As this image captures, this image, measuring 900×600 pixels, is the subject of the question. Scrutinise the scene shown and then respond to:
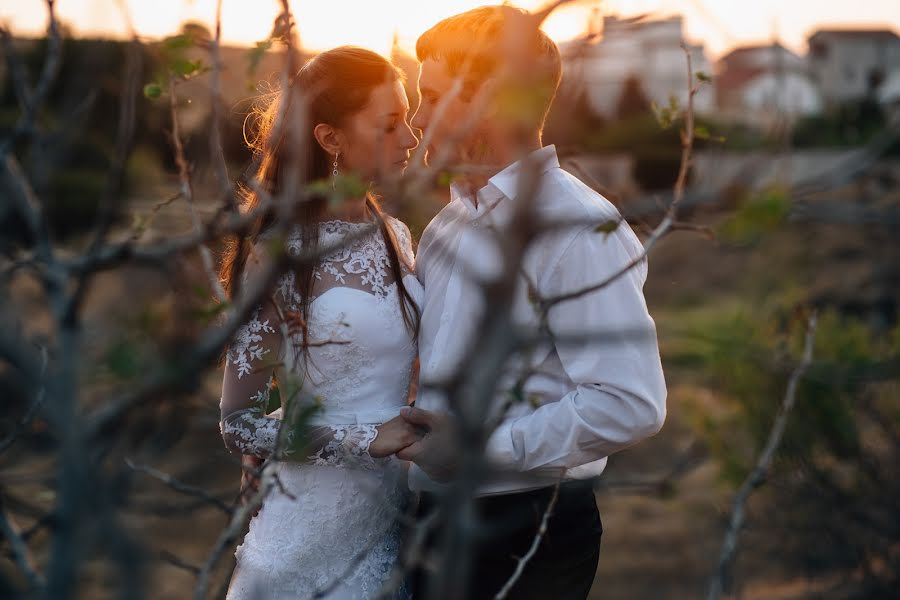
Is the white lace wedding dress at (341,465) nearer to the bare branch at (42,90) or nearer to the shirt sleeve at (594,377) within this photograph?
the shirt sleeve at (594,377)

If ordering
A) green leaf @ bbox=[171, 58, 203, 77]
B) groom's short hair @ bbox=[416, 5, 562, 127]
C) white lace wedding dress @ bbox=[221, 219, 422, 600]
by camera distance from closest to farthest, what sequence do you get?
green leaf @ bbox=[171, 58, 203, 77] → groom's short hair @ bbox=[416, 5, 562, 127] → white lace wedding dress @ bbox=[221, 219, 422, 600]

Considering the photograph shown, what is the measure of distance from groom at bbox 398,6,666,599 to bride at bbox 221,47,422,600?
134mm

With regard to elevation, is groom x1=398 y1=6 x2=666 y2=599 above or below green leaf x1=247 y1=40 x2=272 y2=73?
below

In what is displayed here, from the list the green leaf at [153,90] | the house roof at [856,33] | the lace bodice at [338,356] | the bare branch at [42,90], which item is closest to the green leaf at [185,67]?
the green leaf at [153,90]

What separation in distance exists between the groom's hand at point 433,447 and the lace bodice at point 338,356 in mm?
236

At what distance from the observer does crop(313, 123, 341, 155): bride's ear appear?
2.74 meters

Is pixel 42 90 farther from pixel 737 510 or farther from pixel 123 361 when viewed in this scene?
pixel 737 510

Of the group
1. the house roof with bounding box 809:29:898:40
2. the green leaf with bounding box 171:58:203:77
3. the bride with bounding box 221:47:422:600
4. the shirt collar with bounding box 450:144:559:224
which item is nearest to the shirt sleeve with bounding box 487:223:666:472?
the shirt collar with bounding box 450:144:559:224

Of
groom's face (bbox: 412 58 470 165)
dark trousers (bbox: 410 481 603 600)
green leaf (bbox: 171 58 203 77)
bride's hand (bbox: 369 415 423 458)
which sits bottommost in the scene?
dark trousers (bbox: 410 481 603 600)

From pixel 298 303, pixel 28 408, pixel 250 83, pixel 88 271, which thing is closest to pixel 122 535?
pixel 88 271

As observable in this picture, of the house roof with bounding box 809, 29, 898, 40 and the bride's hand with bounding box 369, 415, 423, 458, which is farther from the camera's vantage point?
the house roof with bounding box 809, 29, 898, 40

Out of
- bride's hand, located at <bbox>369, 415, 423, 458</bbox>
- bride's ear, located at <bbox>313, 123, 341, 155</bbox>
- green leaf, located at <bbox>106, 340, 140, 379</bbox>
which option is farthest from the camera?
bride's ear, located at <bbox>313, 123, 341, 155</bbox>

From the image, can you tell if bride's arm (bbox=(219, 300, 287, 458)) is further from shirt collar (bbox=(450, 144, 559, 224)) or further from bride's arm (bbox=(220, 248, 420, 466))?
shirt collar (bbox=(450, 144, 559, 224))

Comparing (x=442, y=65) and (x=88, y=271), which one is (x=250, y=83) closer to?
(x=442, y=65)
